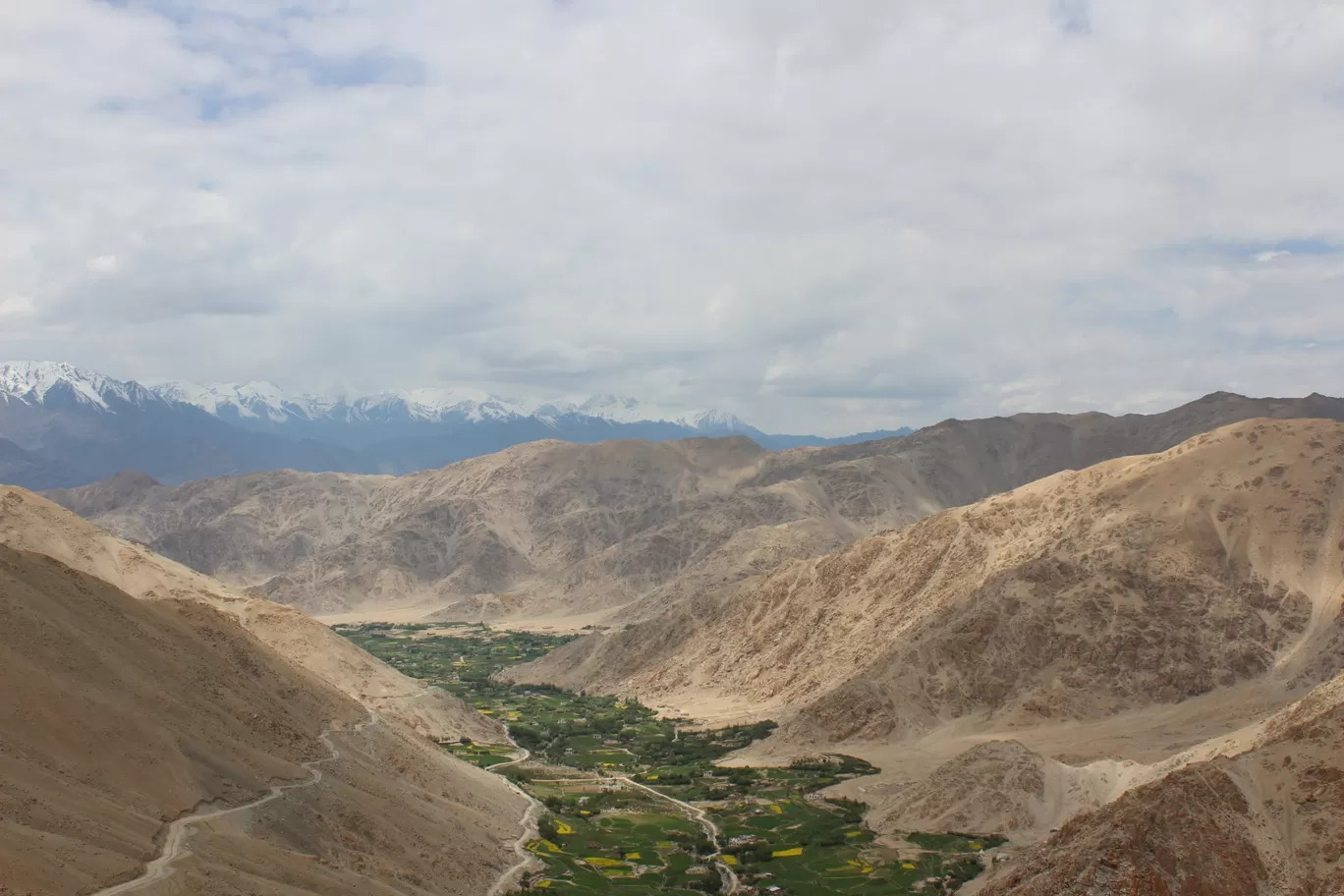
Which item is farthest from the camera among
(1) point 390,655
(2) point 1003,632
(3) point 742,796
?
(1) point 390,655

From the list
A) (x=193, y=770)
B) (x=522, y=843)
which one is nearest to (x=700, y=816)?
(x=522, y=843)

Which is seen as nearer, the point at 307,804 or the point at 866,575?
the point at 307,804

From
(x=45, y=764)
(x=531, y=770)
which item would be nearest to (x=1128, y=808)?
(x=45, y=764)

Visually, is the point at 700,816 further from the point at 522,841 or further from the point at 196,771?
the point at 196,771

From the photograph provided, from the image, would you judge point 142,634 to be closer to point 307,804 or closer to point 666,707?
point 307,804

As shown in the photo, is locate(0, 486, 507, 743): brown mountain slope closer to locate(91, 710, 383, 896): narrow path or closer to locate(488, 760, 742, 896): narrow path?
locate(488, 760, 742, 896): narrow path

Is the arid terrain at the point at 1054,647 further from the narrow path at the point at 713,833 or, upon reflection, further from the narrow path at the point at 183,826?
the narrow path at the point at 183,826

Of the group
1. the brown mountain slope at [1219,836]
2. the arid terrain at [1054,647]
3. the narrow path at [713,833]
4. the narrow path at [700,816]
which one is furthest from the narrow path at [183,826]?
the brown mountain slope at [1219,836]
